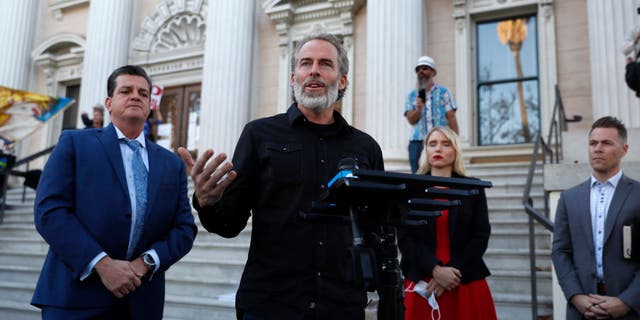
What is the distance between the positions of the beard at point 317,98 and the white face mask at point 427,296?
1.73m

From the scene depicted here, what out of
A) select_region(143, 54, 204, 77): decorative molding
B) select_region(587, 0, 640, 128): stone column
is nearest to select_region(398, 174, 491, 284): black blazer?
select_region(587, 0, 640, 128): stone column

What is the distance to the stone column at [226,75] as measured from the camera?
1156 centimetres

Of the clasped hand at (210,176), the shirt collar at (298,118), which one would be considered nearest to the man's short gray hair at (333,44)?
the shirt collar at (298,118)

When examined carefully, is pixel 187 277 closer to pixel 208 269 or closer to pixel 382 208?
pixel 208 269

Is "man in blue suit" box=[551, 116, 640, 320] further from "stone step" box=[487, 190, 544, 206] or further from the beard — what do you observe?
"stone step" box=[487, 190, 544, 206]

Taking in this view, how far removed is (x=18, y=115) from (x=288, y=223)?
9.52 m

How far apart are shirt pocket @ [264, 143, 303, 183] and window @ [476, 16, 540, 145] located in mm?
8968

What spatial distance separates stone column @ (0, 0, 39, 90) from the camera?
15.0m

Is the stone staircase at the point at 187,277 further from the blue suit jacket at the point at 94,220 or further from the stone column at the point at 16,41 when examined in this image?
the stone column at the point at 16,41

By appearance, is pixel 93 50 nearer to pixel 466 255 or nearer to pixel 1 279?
pixel 1 279

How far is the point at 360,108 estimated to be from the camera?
11438 mm

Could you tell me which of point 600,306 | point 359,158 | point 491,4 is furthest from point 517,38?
point 359,158

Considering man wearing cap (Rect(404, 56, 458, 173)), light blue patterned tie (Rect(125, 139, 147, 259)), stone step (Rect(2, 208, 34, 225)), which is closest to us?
light blue patterned tie (Rect(125, 139, 147, 259))

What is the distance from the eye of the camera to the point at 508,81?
10.5 m
